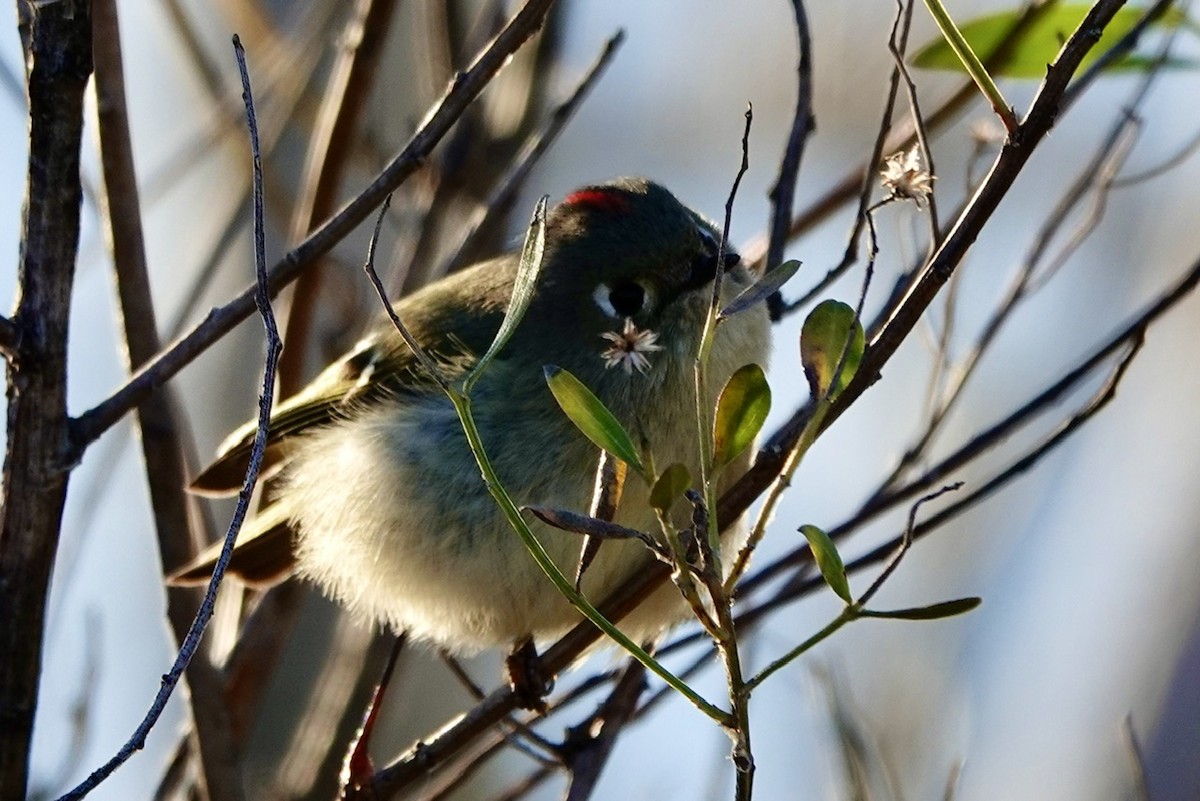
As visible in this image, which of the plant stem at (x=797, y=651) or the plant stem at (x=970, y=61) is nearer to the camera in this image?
the plant stem at (x=797, y=651)

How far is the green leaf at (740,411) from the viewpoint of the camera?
1.22 metres

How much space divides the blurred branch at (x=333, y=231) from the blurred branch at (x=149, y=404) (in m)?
0.19

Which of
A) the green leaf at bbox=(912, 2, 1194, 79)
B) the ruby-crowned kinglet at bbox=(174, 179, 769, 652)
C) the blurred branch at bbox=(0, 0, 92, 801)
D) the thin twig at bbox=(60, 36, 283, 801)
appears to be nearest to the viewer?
the thin twig at bbox=(60, 36, 283, 801)

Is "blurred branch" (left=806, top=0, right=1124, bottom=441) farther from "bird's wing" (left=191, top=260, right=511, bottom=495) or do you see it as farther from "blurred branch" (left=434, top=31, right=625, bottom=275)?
"bird's wing" (left=191, top=260, right=511, bottom=495)

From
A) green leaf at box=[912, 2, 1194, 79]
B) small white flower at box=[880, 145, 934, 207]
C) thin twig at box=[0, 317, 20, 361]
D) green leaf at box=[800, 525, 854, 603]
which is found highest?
green leaf at box=[912, 2, 1194, 79]

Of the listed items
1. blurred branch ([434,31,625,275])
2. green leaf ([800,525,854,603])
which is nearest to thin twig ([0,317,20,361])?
blurred branch ([434,31,625,275])

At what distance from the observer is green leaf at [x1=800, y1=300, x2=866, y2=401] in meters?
1.24

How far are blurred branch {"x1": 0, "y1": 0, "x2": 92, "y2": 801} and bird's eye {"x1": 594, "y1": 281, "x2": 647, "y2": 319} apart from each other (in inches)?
38.0

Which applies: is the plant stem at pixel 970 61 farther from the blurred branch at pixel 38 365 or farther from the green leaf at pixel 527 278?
the blurred branch at pixel 38 365

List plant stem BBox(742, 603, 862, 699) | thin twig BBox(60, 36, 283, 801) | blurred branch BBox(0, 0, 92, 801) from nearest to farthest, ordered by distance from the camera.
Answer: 1. plant stem BBox(742, 603, 862, 699)
2. thin twig BBox(60, 36, 283, 801)
3. blurred branch BBox(0, 0, 92, 801)

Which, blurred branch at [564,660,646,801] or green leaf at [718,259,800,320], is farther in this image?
blurred branch at [564,660,646,801]

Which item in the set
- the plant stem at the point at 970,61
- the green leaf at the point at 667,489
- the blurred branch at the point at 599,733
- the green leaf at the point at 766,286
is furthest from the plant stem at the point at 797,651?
the blurred branch at the point at 599,733

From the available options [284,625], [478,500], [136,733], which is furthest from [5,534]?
[284,625]

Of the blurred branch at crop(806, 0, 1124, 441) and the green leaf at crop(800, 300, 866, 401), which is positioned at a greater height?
the blurred branch at crop(806, 0, 1124, 441)
